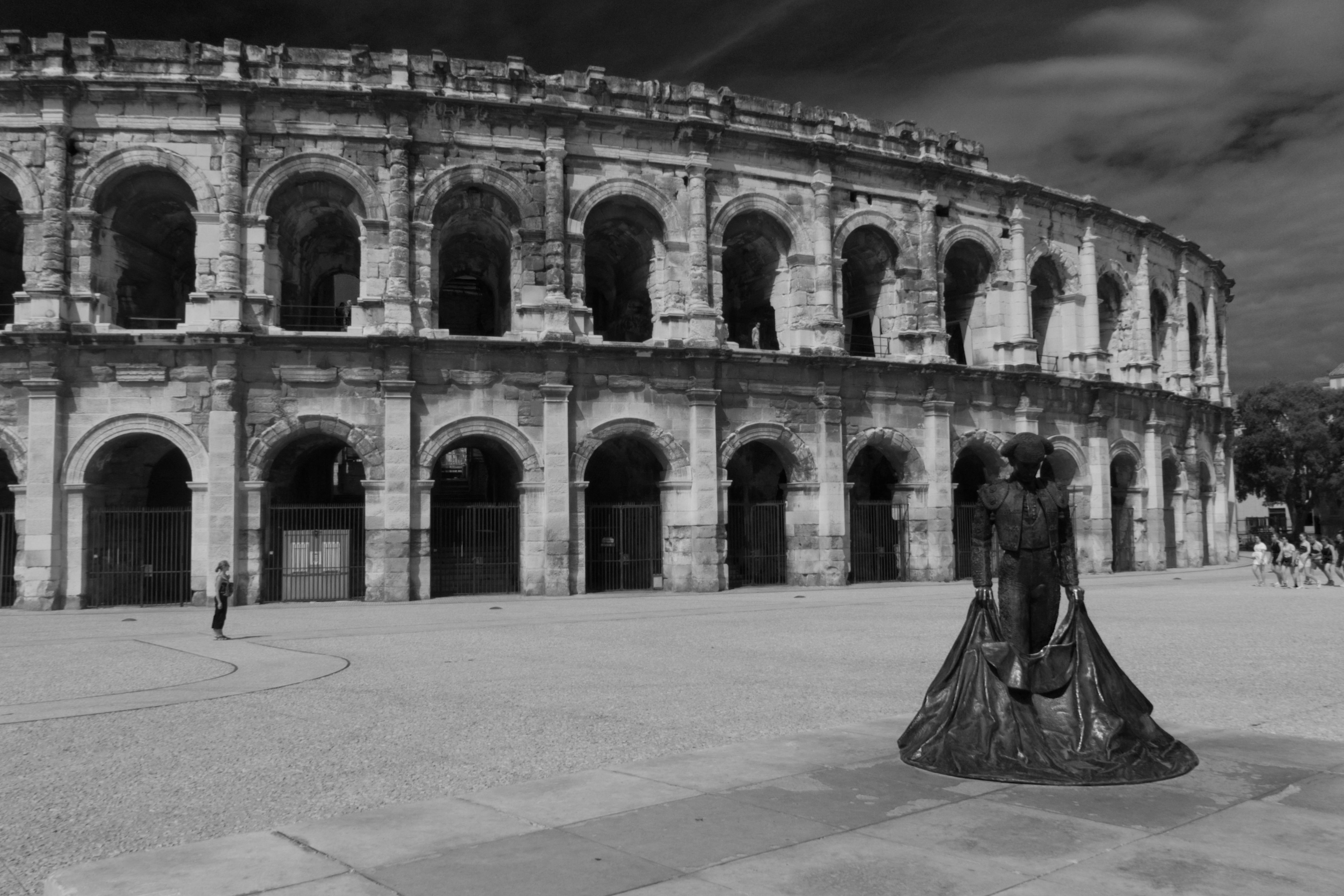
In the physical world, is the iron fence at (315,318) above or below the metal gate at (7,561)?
above

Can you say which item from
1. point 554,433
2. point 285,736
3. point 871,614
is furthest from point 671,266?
point 285,736

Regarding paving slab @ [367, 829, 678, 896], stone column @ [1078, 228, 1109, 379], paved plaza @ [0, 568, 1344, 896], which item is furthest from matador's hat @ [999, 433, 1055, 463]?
stone column @ [1078, 228, 1109, 379]

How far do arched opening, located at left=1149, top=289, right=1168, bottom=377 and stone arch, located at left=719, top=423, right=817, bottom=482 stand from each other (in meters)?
14.9

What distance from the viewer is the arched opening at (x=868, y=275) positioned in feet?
82.4

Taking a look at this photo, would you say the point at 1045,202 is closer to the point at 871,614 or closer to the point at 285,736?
the point at 871,614

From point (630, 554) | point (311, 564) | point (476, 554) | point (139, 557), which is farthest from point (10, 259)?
point (630, 554)

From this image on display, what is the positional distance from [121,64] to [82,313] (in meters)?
4.81

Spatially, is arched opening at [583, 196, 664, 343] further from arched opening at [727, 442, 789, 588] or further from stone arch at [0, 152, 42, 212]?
stone arch at [0, 152, 42, 212]

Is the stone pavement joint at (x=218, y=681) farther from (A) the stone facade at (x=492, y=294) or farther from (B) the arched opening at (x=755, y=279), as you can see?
(B) the arched opening at (x=755, y=279)

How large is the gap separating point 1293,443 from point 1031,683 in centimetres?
4972

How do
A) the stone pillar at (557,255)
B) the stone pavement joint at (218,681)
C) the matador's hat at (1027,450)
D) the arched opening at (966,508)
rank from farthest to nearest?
the arched opening at (966,508) < the stone pillar at (557,255) < the stone pavement joint at (218,681) < the matador's hat at (1027,450)

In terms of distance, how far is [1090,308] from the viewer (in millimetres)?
28391

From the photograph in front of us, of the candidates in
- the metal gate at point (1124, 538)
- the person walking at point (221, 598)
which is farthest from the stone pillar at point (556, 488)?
the metal gate at point (1124, 538)

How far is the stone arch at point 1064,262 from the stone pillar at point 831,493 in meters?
7.67
